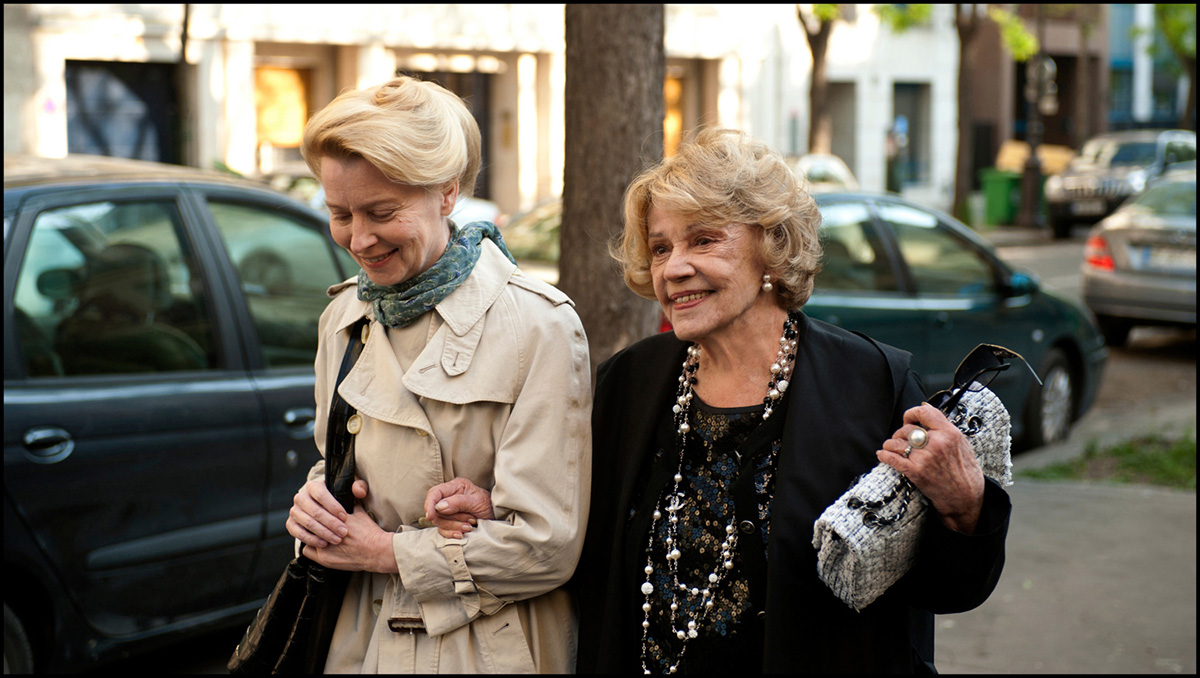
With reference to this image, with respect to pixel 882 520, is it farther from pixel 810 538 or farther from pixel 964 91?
pixel 964 91

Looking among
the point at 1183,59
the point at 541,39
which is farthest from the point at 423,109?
the point at 1183,59

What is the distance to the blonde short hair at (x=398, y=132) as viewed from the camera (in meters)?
2.11

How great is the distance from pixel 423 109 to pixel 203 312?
2251 millimetres

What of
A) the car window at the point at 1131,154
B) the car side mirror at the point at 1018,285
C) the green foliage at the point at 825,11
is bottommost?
the car side mirror at the point at 1018,285

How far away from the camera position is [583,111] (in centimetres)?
439

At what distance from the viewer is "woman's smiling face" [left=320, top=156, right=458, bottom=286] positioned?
2158 millimetres

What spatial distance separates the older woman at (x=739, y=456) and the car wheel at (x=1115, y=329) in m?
10.1

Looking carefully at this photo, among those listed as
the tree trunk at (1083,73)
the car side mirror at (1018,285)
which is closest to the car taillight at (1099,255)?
the car side mirror at (1018,285)

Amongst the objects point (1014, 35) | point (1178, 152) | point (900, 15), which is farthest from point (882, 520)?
point (1014, 35)

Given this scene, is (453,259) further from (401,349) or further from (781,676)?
(781,676)

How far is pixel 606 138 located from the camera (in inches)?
172

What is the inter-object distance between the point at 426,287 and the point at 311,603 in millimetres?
625

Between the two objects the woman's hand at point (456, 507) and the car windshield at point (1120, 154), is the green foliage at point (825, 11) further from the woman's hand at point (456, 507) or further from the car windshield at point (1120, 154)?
the woman's hand at point (456, 507)

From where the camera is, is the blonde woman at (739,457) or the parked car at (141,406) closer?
the blonde woman at (739,457)
